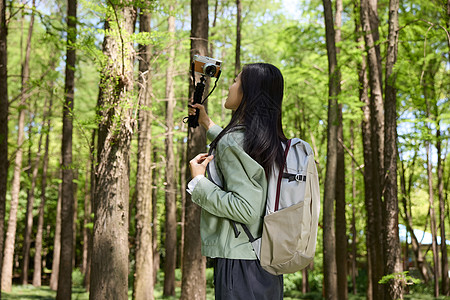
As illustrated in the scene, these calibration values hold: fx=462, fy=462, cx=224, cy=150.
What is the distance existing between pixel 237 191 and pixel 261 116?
399 mm

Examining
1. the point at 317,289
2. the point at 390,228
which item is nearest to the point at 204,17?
the point at 390,228

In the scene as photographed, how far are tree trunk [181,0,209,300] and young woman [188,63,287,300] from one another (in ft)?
22.3

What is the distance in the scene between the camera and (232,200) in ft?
6.59

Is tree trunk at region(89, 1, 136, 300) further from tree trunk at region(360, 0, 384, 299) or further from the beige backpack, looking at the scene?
tree trunk at region(360, 0, 384, 299)

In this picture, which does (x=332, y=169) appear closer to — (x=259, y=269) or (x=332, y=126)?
(x=332, y=126)

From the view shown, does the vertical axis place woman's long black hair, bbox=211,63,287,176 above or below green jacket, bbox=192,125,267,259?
above

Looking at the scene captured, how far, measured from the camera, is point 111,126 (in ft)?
20.2

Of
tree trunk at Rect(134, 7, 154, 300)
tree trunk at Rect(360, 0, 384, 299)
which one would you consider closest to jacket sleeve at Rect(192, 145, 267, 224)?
tree trunk at Rect(360, 0, 384, 299)

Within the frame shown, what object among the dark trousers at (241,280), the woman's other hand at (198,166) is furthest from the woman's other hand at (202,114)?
the dark trousers at (241,280)

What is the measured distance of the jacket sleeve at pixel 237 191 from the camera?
201 cm

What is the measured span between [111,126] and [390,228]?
16.0 ft

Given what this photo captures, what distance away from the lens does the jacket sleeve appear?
201cm

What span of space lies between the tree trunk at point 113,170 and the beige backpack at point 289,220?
14.1ft

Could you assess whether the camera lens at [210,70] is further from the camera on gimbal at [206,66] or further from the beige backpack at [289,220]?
the beige backpack at [289,220]
